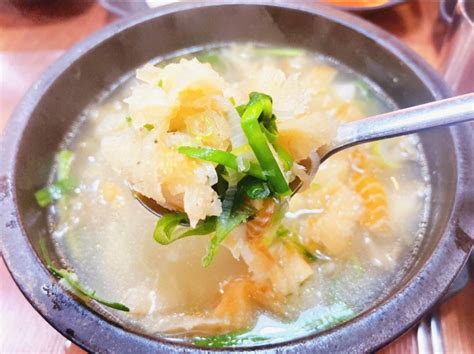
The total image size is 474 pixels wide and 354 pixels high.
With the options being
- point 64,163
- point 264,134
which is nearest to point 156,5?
point 64,163

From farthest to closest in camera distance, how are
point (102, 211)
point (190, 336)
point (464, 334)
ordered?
point (102, 211) < point (464, 334) < point (190, 336)

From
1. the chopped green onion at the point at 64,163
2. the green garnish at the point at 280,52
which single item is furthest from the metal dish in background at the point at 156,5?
the chopped green onion at the point at 64,163

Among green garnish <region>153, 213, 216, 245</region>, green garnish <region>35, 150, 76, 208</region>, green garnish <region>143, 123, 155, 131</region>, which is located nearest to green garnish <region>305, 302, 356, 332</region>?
green garnish <region>153, 213, 216, 245</region>

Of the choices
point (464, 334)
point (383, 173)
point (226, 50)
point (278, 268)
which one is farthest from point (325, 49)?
point (464, 334)

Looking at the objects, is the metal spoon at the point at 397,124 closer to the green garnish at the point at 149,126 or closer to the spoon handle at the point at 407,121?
the spoon handle at the point at 407,121

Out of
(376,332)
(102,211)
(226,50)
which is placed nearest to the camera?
(376,332)

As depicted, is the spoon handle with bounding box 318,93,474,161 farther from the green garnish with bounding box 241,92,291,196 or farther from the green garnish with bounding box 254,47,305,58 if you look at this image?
the green garnish with bounding box 254,47,305,58

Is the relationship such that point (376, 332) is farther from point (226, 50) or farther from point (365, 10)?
point (365, 10)
